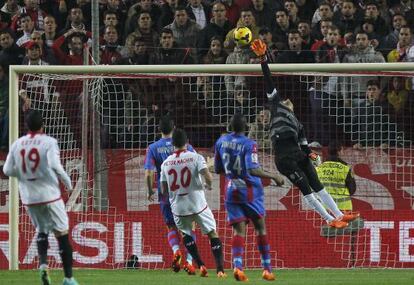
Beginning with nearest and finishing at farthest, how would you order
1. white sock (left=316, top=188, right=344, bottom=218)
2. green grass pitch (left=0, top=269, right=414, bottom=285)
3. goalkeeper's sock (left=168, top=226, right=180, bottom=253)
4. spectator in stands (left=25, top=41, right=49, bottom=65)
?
green grass pitch (left=0, top=269, right=414, bottom=285) < white sock (left=316, top=188, right=344, bottom=218) < goalkeeper's sock (left=168, top=226, right=180, bottom=253) < spectator in stands (left=25, top=41, right=49, bottom=65)

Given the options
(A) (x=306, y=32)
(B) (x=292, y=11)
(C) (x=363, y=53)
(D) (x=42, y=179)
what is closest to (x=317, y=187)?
(C) (x=363, y=53)

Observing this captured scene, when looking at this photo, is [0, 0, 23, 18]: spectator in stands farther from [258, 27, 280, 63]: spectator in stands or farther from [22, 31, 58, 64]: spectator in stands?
[258, 27, 280, 63]: spectator in stands

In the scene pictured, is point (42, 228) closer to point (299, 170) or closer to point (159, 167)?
point (159, 167)

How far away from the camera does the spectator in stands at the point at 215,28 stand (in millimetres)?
24250

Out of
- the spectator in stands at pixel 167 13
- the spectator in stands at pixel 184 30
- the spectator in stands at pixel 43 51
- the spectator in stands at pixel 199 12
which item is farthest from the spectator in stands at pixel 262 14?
the spectator in stands at pixel 43 51

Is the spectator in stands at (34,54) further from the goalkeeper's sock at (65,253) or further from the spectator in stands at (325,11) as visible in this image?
the goalkeeper's sock at (65,253)

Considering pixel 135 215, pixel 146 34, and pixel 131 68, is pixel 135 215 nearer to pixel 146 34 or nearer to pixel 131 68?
pixel 131 68

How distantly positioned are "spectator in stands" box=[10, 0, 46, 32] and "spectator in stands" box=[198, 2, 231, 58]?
11.5 ft

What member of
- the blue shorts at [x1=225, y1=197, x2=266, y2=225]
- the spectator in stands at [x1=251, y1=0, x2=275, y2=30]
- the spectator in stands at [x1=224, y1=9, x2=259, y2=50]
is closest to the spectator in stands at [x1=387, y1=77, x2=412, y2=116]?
the spectator in stands at [x1=224, y1=9, x2=259, y2=50]

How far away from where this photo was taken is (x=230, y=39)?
23953 mm

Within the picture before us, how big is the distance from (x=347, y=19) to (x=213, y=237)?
792 cm

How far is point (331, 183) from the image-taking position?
21484 millimetres

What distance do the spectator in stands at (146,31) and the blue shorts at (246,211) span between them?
6.93 meters

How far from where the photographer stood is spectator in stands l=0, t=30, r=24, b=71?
23953mm
